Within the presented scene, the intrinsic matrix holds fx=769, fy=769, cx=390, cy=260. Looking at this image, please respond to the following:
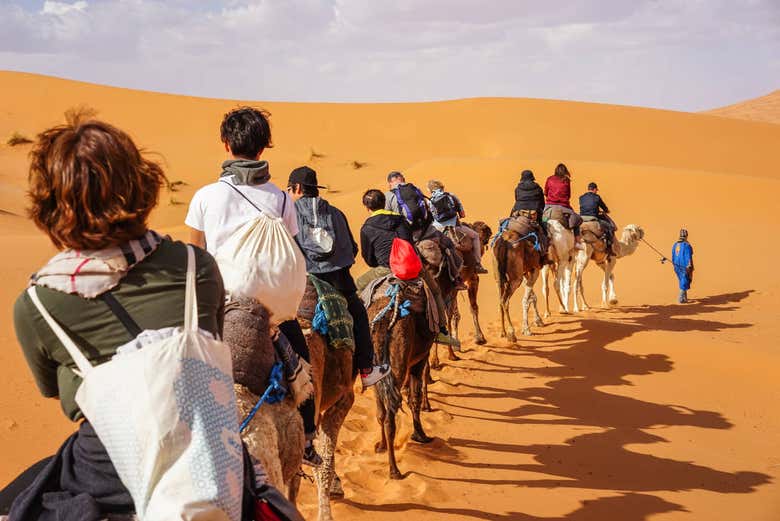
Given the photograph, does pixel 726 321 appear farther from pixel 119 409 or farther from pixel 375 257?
pixel 119 409

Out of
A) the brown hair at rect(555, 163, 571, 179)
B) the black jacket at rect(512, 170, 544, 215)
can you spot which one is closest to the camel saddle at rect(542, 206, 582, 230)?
the brown hair at rect(555, 163, 571, 179)

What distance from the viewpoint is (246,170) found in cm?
423

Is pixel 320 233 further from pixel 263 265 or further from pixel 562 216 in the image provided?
pixel 562 216

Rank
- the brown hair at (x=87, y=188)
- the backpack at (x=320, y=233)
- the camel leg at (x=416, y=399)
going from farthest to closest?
the camel leg at (x=416, y=399) → the backpack at (x=320, y=233) → the brown hair at (x=87, y=188)

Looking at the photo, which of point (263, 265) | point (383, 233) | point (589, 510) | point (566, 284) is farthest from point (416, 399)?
point (566, 284)

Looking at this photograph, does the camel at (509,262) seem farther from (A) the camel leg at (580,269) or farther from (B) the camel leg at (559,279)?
(A) the camel leg at (580,269)

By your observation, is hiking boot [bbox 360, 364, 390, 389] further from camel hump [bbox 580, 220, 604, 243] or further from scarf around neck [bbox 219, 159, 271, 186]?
camel hump [bbox 580, 220, 604, 243]

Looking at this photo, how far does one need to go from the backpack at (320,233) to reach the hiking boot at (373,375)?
116cm

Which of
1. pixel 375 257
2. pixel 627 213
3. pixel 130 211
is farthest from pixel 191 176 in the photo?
pixel 130 211

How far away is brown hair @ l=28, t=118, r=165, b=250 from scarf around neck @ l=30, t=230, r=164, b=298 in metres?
0.03

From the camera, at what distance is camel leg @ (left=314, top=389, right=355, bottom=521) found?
5.94m

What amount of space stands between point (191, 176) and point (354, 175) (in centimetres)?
851

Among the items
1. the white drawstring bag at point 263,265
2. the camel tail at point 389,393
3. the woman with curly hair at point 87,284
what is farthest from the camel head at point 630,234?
the woman with curly hair at point 87,284

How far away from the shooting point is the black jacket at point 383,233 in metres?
7.91
